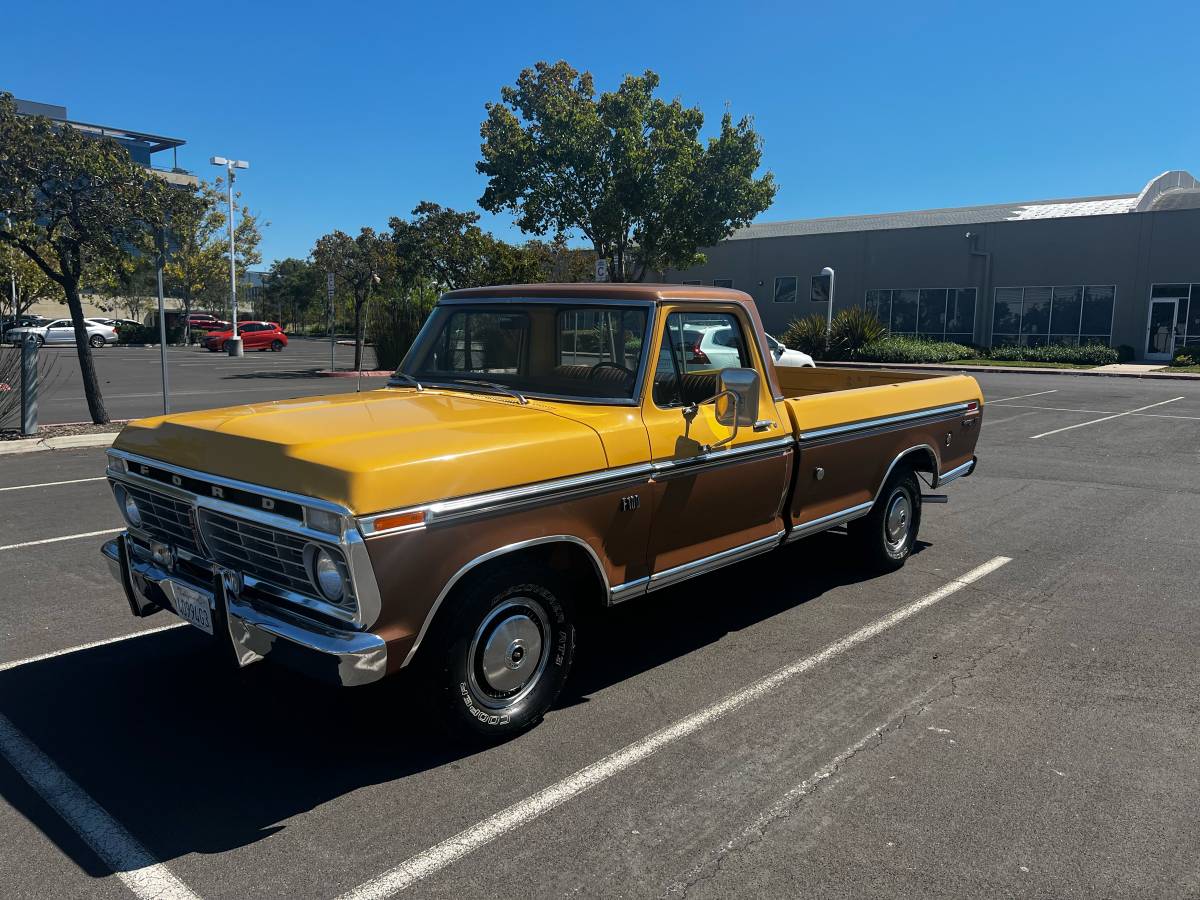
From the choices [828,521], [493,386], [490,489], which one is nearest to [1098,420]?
[828,521]

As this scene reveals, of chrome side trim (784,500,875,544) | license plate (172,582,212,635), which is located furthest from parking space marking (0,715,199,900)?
chrome side trim (784,500,875,544)

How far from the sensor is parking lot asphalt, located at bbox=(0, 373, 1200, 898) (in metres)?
3.05

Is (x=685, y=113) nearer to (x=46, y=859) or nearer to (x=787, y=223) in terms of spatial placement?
(x=787, y=223)

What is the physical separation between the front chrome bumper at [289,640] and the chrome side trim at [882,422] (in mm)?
2936

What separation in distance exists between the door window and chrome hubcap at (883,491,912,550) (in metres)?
1.93

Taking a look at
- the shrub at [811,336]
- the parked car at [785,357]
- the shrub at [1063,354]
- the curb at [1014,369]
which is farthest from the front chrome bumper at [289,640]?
the shrub at [1063,354]

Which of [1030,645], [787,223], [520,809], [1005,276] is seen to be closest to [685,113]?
[1005,276]

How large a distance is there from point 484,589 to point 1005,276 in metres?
38.0

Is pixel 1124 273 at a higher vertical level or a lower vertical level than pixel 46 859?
higher

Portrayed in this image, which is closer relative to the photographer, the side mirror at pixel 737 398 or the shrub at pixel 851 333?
the side mirror at pixel 737 398

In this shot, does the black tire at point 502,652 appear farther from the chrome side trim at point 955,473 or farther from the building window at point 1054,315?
the building window at point 1054,315

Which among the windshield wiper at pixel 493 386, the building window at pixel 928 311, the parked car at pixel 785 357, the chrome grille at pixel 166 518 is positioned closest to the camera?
the chrome grille at pixel 166 518

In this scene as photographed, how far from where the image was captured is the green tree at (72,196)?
37.7ft

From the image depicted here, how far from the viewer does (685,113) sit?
1099 inches
